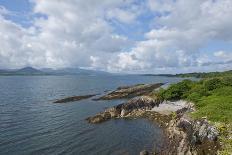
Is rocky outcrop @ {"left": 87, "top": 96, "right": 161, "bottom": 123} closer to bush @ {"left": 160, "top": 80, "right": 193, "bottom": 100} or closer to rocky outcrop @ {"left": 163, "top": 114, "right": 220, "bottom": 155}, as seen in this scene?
bush @ {"left": 160, "top": 80, "right": 193, "bottom": 100}

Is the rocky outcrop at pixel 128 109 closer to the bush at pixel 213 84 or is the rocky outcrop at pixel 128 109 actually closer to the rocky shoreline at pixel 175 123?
the rocky shoreline at pixel 175 123

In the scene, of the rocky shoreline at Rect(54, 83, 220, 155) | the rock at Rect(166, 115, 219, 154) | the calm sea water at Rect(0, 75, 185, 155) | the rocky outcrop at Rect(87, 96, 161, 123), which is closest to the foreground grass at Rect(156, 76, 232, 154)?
the rock at Rect(166, 115, 219, 154)

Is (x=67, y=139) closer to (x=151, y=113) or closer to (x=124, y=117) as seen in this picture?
(x=124, y=117)

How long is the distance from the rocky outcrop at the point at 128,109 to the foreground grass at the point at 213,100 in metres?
3.71

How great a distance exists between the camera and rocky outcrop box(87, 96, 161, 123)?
6512cm

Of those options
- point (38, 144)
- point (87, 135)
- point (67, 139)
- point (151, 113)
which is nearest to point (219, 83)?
point (151, 113)

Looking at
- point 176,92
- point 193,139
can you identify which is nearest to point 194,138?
point 193,139

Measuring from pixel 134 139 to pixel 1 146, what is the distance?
22.7 meters

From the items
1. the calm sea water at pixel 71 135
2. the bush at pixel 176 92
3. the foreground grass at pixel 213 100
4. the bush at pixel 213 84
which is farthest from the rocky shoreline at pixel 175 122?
the bush at pixel 213 84

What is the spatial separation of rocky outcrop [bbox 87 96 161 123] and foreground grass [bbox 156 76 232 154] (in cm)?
371

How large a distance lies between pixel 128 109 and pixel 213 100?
23.3m

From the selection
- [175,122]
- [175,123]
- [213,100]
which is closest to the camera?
[175,123]

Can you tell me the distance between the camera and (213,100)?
5372cm

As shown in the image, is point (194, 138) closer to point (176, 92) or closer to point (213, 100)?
point (213, 100)
